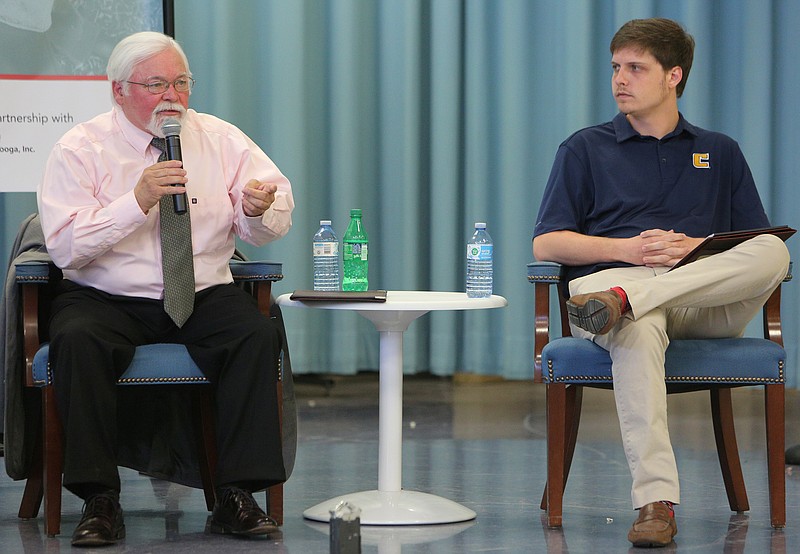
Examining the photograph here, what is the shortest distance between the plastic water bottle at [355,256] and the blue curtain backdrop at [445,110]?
1785mm

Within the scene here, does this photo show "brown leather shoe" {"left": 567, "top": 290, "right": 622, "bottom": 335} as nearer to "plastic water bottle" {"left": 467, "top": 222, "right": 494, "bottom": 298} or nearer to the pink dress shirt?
"plastic water bottle" {"left": 467, "top": 222, "right": 494, "bottom": 298}

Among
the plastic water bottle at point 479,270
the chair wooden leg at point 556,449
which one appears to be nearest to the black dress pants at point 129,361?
the plastic water bottle at point 479,270

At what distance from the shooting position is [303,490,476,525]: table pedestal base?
2.76 meters

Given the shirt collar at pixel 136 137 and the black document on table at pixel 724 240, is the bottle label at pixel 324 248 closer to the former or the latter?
the shirt collar at pixel 136 137

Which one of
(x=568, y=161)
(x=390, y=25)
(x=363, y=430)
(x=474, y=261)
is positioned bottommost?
(x=363, y=430)

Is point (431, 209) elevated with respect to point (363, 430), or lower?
elevated

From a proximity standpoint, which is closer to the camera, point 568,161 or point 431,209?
point 568,161

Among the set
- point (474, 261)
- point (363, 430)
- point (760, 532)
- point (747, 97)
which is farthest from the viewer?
point (747, 97)

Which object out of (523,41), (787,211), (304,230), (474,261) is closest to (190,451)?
(474,261)

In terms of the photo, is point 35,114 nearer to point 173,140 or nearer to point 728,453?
point 173,140

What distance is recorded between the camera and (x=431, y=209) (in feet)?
16.4

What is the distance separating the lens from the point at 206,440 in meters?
2.92

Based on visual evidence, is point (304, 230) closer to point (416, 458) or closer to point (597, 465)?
point (416, 458)

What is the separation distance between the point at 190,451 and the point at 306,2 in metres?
2.58
